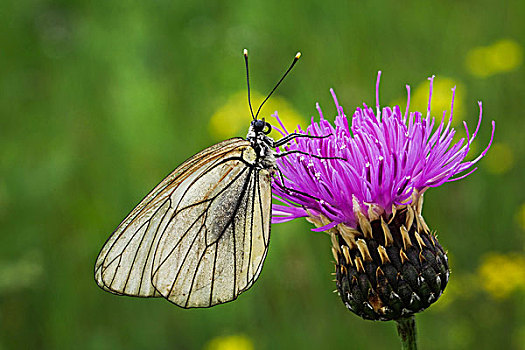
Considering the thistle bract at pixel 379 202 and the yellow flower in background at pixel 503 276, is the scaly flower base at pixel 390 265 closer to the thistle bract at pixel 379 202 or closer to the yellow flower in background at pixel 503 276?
the thistle bract at pixel 379 202

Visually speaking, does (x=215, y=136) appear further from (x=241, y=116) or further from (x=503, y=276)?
(x=503, y=276)

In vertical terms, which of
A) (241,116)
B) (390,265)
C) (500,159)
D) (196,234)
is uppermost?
(241,116)

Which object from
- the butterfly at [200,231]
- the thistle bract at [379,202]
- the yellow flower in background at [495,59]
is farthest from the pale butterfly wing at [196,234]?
the yellow flower in background at [495,59]

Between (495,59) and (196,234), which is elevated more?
(495,59)

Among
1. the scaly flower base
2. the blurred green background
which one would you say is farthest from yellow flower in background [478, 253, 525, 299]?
the scaly flower base

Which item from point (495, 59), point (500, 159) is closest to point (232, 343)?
point (500, 159)

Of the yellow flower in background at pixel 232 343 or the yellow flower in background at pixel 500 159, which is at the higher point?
the yellow flower in background at pixel 500 159

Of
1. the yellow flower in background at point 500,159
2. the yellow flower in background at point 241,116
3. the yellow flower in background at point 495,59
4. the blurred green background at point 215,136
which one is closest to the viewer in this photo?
the blurred green background at point 215,136
